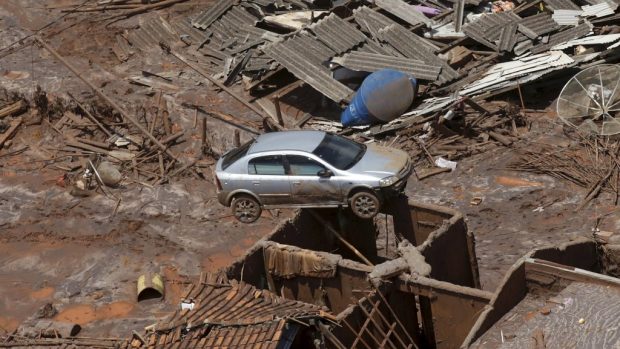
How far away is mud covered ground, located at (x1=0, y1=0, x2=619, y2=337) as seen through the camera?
21688mm

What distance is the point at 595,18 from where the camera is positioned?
29.3 m

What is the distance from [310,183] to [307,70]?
8.92 m

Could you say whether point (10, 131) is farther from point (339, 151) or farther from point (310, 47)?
point (339, 151)

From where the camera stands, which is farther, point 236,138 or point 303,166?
point 236,138

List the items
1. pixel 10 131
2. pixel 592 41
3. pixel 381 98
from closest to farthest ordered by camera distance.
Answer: pixel 381 98 → pixel 592 41 → pixel 10 131

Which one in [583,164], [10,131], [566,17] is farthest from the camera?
[566,17]

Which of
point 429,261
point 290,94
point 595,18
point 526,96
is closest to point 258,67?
point 290,94

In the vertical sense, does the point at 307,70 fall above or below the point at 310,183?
below

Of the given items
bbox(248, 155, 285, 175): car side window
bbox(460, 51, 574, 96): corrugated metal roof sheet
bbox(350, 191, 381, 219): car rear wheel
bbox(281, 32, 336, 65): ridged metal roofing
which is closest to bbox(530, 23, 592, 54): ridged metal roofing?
bbox(460, 51, 574, 96): corrugated metal roof sheet

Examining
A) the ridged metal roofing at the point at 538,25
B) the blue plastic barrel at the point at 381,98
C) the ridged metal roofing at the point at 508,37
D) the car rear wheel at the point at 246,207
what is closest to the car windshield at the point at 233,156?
the car rear wheel at the point at 246,207

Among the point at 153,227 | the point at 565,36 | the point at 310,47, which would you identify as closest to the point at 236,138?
the point at 153,227

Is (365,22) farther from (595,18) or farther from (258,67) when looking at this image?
(595,18)

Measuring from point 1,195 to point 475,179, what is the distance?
1231 centimetres

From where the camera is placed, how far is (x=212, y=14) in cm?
3400
